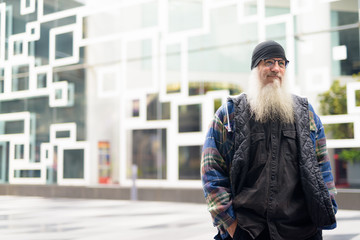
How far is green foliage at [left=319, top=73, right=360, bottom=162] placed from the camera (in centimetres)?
1007

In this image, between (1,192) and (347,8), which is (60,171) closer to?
(1,192)

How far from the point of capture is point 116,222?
832 cm

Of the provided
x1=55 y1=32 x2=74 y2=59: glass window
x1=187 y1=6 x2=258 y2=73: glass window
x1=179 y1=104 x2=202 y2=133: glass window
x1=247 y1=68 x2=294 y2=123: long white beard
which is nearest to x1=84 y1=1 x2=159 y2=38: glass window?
x1=55 y1=32 x2=74 y2=59: glass window

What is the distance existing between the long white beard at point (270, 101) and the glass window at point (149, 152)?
10658mm

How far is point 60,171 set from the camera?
47.7ft

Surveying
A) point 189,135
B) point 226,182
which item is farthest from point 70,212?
point 226,182

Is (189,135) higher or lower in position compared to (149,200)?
higher

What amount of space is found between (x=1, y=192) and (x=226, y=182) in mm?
15312

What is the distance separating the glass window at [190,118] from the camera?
1238 cm

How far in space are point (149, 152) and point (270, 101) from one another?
444 inches

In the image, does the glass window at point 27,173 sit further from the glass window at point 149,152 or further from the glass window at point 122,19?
the glass window at point 122,19

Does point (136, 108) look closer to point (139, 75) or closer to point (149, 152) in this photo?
point (139, 75)

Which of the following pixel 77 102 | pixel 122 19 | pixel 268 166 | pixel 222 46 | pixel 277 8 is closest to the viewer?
pixel 268 166

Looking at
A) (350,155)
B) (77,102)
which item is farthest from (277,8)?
(77,102)
